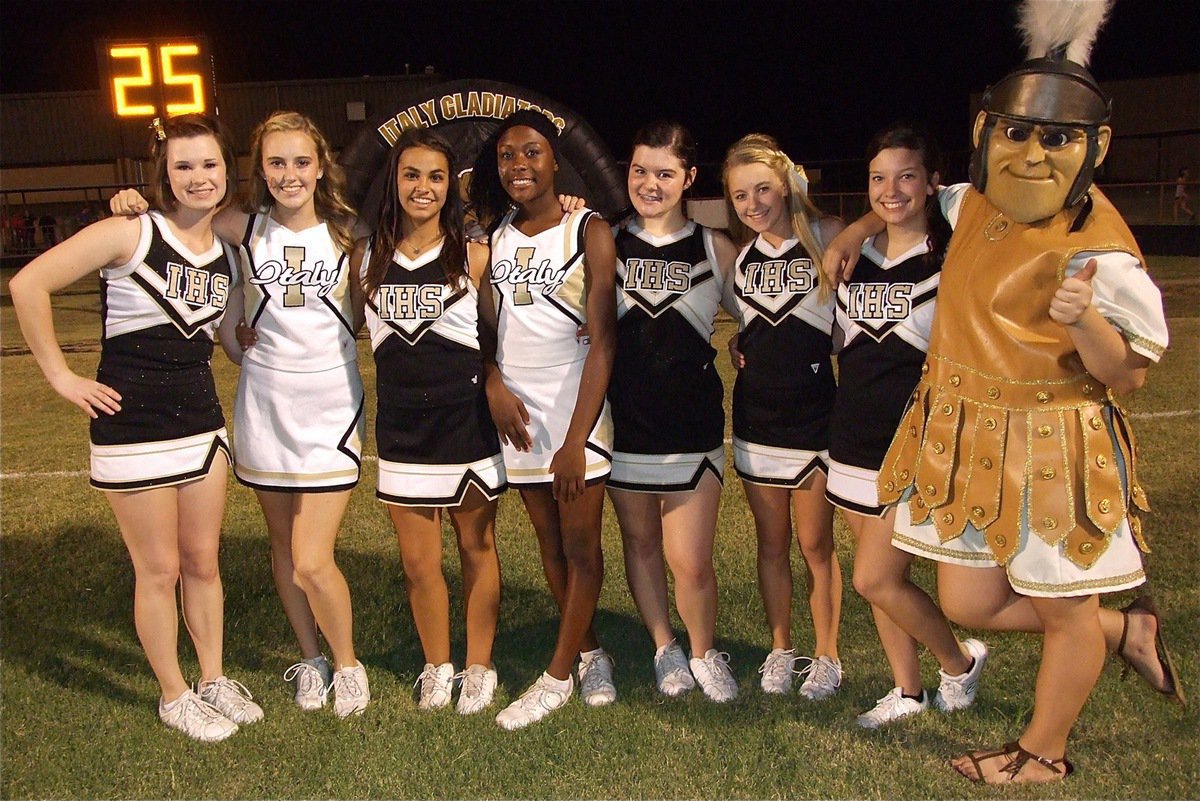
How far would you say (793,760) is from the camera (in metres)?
3.31

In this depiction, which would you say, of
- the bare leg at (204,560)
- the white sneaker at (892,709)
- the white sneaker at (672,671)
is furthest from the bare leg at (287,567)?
the white sneaker at (892,709)

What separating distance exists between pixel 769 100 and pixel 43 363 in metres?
30.5

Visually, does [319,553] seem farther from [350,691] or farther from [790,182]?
[790,182]

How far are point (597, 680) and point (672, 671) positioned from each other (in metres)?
0.27

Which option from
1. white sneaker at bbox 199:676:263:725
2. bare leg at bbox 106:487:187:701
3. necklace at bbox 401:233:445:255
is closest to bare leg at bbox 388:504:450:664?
white sneaker at bbox 199:676:263:725

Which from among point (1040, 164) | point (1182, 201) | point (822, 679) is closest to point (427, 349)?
point (822, 679)

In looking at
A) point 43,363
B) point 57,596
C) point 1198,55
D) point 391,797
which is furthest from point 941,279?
point 1198,55

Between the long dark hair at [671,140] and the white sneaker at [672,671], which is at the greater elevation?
the long dark hair at [671,140]

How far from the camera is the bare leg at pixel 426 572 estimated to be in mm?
3668

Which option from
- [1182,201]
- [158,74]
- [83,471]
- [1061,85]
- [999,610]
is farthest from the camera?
[1182,201]

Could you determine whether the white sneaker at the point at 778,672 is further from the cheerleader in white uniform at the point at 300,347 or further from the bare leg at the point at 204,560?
the bare leg at the point at 204,560

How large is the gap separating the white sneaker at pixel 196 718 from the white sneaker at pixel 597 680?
1.17 meters

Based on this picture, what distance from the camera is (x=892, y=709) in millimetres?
3518

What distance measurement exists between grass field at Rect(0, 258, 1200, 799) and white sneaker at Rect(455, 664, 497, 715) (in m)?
0.06
